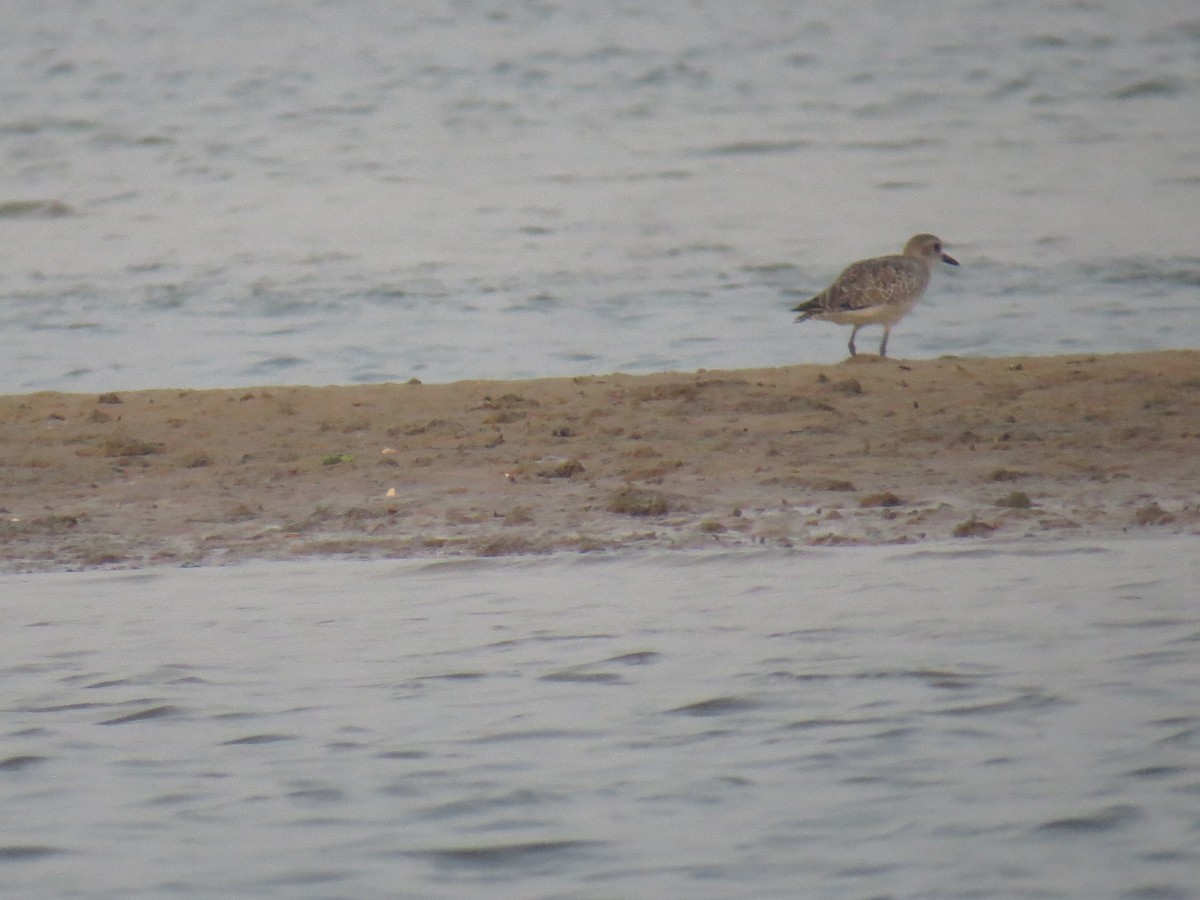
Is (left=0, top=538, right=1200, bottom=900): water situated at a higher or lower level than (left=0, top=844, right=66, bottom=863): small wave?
higher

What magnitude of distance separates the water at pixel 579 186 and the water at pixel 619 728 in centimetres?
532

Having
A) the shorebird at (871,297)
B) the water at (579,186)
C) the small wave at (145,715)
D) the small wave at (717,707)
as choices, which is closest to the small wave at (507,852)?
the small wave at (717,707)

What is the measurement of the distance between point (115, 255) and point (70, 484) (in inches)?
334

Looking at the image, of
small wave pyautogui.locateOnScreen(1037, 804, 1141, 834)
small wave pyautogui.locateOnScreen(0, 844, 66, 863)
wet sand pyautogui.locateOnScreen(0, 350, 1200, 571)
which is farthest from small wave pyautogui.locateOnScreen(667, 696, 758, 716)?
wet sand pyautogui.locateOnScreen(0, 350, 1200, 571)

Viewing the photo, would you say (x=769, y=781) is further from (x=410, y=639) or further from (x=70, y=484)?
(x=70, y=484)

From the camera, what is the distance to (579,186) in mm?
19078

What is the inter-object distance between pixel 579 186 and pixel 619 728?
14.7 metres

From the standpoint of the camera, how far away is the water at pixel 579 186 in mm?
12750

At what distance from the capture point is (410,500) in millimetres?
7684

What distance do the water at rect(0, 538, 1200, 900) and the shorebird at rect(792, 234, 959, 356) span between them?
5114mm

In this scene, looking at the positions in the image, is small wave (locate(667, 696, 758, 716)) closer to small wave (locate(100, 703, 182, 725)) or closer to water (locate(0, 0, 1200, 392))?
small wave (locate(100, 703, 182, 725))

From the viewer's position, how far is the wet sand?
7059 millimetres

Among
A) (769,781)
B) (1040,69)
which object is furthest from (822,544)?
(1040,69)

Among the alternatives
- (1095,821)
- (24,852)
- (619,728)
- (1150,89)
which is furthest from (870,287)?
(1150,89)
